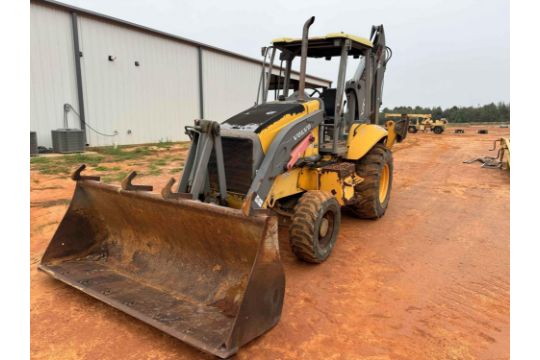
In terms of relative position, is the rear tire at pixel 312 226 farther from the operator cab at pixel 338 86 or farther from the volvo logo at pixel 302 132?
the operator cab at pixel 338 86

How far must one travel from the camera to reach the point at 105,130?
14.5 metres

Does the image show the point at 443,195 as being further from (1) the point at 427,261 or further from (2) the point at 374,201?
(1) the point at 427,261

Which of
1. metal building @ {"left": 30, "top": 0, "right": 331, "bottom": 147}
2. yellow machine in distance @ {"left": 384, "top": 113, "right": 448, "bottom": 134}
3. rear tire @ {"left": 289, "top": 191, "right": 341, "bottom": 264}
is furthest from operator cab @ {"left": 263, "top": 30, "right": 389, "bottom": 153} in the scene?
yellow machine in distance @ {"left": 384, "top": 113, "right": 448, "bottom": 134}

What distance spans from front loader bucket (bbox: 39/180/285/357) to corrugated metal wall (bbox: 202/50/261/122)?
16.3 m

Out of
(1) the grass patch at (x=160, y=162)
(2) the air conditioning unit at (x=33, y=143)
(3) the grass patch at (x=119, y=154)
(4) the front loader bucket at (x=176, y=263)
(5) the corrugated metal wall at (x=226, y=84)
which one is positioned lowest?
(4) the front loader bucket at (x=176, y=263)

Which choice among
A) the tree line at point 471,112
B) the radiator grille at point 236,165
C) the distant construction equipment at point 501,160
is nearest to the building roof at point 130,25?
the distant construction equipment at point 501,160

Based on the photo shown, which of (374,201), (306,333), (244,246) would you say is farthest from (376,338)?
(374,201)

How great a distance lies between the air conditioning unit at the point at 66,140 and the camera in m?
12.2

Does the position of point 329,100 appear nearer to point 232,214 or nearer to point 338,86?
point 338,86

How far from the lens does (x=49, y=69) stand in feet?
40.7

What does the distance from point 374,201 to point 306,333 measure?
3.28m

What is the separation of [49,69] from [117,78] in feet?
9.05

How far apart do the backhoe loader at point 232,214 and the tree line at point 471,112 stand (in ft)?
143

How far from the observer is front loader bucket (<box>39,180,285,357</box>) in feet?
9.07
